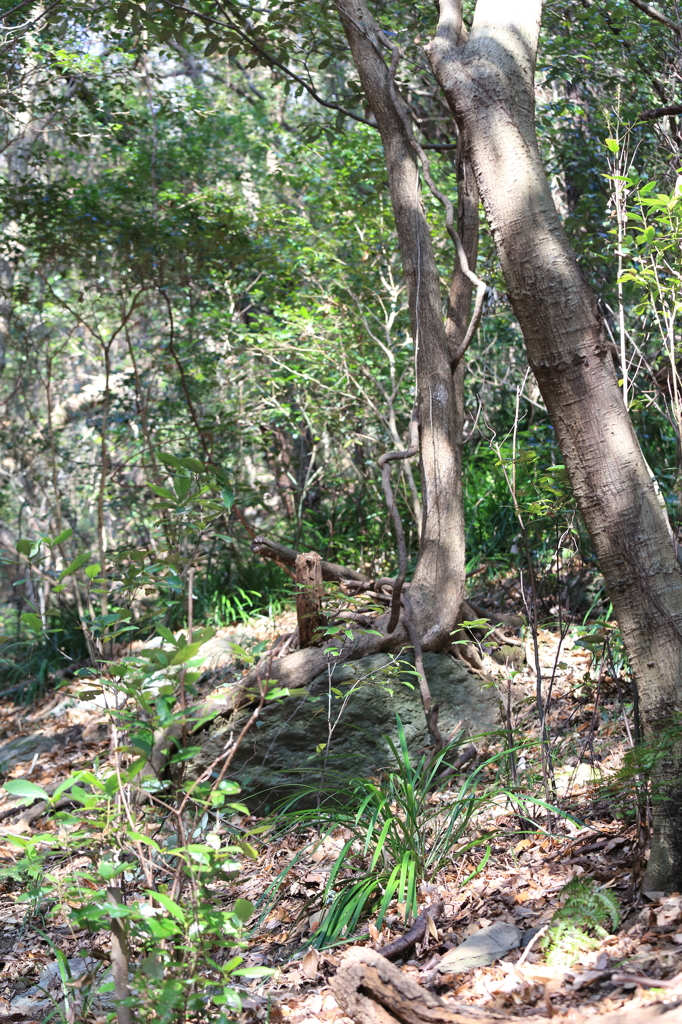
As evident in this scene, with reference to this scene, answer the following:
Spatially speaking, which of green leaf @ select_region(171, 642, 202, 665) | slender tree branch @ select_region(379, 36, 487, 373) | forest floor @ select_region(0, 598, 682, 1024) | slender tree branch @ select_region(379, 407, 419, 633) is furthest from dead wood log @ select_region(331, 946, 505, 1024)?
slender tree branch @ select_region(379, 36, 487, 373)

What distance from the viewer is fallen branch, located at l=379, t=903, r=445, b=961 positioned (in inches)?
98.2

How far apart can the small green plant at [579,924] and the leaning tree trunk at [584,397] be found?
169 mm

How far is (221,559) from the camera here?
7.59m

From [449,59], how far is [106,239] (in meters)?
4.97

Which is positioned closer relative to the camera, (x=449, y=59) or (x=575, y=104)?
(x=449, y=59)

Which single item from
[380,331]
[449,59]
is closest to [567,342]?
[449,59]

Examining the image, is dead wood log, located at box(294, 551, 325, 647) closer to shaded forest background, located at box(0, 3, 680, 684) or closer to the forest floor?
the forest floor

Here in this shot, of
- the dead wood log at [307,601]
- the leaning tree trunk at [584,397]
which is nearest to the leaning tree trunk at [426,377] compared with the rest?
the dead wood log at [307,601]

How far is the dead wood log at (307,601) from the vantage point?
4.54 metres

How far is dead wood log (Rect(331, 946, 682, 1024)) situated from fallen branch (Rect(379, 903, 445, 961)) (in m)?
0.34

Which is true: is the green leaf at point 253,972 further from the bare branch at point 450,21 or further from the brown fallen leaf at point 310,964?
the bare branch at point 450,21

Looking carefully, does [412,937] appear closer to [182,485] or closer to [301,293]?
[182,485]

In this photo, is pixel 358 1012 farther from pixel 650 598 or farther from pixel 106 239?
pixel 106 239

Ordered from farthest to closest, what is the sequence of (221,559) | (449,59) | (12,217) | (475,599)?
(221,559)
(12,217)
(475,599)
(449,59)
